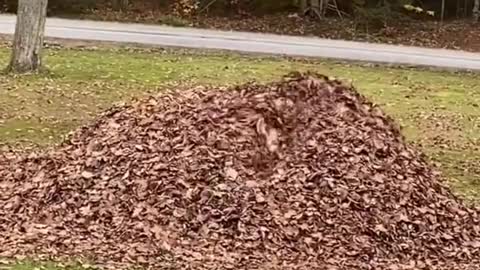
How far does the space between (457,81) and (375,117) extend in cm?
1068

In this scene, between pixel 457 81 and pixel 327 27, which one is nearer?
pixel 457 81

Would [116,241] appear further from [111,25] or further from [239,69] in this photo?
[111,25]

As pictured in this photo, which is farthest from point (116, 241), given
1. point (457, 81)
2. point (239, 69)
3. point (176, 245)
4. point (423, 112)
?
point (457, 81)

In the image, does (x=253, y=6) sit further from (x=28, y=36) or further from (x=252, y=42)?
(x=28, y=36)

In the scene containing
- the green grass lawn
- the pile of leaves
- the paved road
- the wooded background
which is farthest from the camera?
the wooded background

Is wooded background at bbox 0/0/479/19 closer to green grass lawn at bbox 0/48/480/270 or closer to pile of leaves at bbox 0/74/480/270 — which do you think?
green grass lawn at bbox 0/48/480/270

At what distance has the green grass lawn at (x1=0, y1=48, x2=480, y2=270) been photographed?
11.5 meters

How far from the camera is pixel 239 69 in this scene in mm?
17812

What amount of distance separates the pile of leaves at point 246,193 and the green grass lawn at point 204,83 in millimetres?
2075

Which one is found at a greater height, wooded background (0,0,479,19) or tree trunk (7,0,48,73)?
wooded background (0,0,479,19)

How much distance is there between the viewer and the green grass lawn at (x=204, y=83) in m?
11.5

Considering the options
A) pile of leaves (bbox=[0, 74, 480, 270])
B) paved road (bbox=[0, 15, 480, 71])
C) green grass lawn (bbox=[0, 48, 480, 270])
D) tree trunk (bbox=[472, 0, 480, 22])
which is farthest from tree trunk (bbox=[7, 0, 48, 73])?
tree trunk (bbox=[472, 0, 480, 22])

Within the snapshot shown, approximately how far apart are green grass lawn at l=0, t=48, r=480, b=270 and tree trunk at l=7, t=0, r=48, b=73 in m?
0.35

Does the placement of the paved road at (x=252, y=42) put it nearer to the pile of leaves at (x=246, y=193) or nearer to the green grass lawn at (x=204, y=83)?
the green grass lawn at (x=204, y=83)
